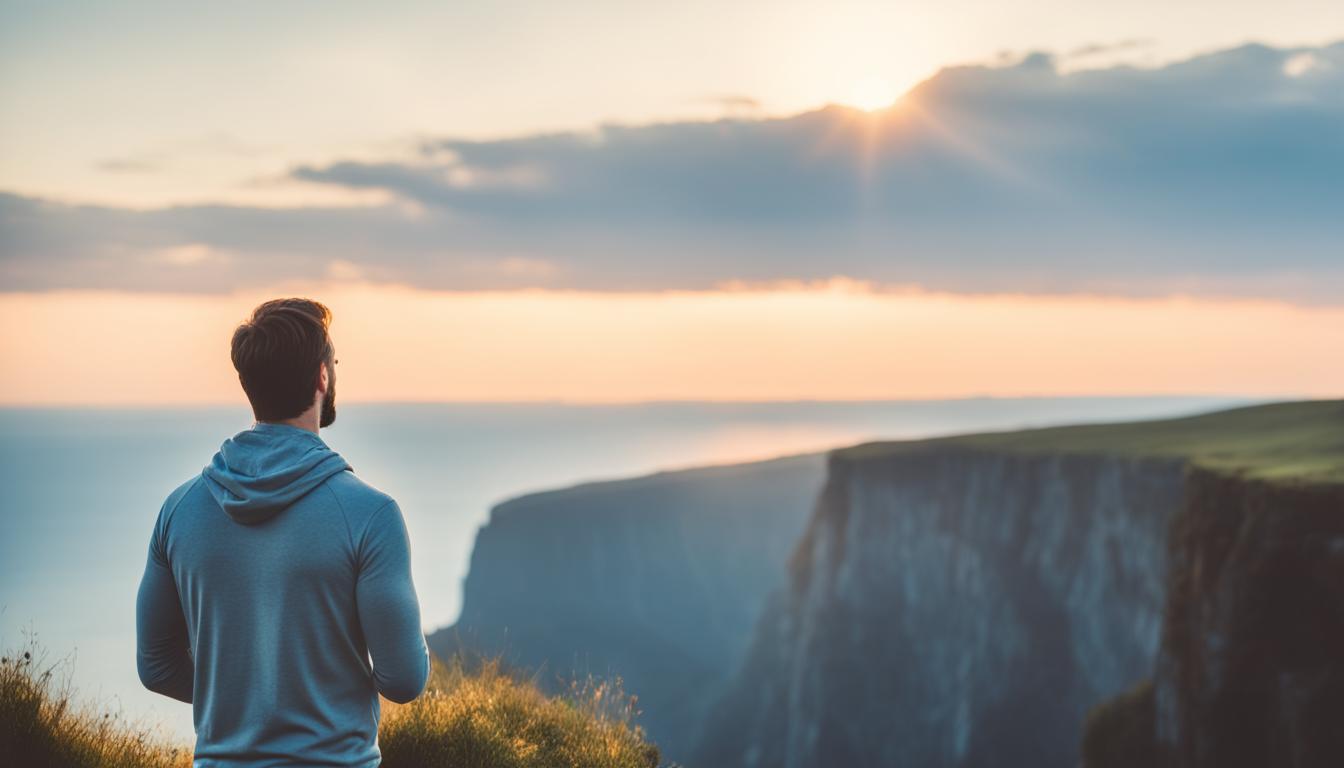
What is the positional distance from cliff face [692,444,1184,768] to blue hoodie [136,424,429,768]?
242 feet

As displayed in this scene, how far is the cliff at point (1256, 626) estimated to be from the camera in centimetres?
3419

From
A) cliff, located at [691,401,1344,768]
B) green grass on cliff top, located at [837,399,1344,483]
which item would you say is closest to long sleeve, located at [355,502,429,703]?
green grass on cliff top, located at [837,399,1344,483]

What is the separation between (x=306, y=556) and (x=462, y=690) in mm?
6355

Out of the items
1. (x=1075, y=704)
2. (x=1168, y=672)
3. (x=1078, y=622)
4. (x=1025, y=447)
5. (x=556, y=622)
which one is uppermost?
(x=1025, y=447)

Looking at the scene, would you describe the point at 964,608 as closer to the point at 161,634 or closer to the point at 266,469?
the point at 161,634

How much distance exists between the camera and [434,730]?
8742 mm

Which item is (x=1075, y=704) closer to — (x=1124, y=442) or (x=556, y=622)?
(x=1124, y=442)

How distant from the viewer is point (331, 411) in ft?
15.2

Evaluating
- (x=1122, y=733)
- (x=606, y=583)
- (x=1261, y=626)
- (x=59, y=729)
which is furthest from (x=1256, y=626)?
(x=606, y=583)

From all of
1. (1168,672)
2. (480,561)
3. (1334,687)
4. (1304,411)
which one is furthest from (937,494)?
(480,561)

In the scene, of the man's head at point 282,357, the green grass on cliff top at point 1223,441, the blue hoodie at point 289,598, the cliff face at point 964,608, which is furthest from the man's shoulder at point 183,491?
the cliff face at point 964,608

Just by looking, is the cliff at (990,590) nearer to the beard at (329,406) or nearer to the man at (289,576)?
the beard at (329,406)

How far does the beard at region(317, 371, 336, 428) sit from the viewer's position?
14.7 ft

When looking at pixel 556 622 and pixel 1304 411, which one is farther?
pixel 556 622
